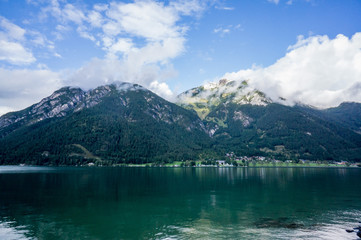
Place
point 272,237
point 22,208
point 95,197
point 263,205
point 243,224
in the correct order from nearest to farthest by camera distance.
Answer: point 272,237 < point 243,224 < point 22,208 < point 263,205 < point 95,197

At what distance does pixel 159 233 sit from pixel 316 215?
33.1 m

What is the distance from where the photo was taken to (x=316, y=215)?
4925 cm

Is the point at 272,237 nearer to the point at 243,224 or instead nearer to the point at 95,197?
the point at 243,224

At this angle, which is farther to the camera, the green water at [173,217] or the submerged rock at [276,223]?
the submerged rock at [276,223]

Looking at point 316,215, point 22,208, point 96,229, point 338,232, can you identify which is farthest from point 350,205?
point 22,208

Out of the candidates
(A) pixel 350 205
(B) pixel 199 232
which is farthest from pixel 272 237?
(A) pixel 350 205

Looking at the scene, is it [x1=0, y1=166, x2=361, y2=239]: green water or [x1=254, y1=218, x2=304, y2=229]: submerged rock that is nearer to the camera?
[x1=0, y1=166, x2=361, y2=239]: green water

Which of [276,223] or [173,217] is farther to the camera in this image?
[173,217]

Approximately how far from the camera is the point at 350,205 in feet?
197

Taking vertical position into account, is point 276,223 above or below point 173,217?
above

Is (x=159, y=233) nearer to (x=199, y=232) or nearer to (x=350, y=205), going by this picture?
(x=199, y=232)

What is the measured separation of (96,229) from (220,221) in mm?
21656

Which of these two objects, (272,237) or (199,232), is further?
(199,232)

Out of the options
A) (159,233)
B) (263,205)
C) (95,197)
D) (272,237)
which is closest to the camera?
(272,237)
